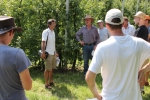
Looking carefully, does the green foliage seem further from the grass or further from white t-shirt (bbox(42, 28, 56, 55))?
white t-shirt (bbox(42, 28, 56, 55))

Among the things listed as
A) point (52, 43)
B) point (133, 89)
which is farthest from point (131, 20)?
point (133, 89)

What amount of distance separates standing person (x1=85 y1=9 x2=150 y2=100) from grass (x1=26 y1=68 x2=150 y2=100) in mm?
3092

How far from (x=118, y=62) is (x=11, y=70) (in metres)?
1.02

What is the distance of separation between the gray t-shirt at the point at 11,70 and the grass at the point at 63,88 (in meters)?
2.85

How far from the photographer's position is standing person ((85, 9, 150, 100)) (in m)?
2.19

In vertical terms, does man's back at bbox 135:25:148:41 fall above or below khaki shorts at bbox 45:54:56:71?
above

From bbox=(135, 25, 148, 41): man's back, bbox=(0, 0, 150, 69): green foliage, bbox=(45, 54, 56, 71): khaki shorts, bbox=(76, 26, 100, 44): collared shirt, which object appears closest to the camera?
bbox=(135, 25, 148, 41): man's back

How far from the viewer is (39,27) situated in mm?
7551

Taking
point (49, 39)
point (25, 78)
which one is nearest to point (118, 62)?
point (25, 78)

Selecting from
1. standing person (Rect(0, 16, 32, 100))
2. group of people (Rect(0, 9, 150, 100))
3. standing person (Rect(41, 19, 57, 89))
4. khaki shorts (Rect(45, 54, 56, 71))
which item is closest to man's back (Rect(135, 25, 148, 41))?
standing person (Rect(41, 19, 57, 89))

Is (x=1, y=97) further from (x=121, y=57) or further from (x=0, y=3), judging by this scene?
(x=0, y=3)

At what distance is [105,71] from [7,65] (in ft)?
3.08

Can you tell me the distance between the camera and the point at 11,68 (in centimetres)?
214

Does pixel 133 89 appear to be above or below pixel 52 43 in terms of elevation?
above
